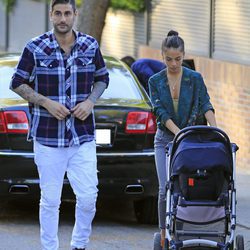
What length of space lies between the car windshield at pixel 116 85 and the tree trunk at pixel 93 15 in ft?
17.1

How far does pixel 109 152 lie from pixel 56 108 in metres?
2.08

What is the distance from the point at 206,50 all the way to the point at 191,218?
8.61m

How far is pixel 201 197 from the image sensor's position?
23.6 ft

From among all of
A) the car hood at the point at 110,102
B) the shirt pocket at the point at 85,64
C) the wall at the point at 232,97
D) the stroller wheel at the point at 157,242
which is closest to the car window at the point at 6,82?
the car hood at the point at 110,102

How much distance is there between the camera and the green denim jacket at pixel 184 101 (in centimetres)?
796

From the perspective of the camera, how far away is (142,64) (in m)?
11.2

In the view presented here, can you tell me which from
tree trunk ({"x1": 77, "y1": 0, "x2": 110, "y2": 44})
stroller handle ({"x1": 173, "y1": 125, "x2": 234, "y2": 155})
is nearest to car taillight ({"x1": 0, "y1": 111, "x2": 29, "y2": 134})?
stroller handle ({"x1": 173, "y1": 125, "x2": 234, "y2": 155})

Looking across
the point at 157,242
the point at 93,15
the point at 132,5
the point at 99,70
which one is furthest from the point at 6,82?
the point at 132,5

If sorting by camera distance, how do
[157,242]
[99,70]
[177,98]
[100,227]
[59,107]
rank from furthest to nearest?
[100,227], [177,98], [99,70], [157,242], [59,107]

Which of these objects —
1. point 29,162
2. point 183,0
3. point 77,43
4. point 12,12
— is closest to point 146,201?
point 29,162

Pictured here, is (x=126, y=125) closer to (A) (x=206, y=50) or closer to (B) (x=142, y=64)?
(B) (x=142, y=64)

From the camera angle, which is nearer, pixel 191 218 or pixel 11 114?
pixel 191 218

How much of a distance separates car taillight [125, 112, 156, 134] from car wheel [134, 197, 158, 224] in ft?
2.28

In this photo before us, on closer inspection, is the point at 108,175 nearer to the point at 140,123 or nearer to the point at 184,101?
the point at 140,123
